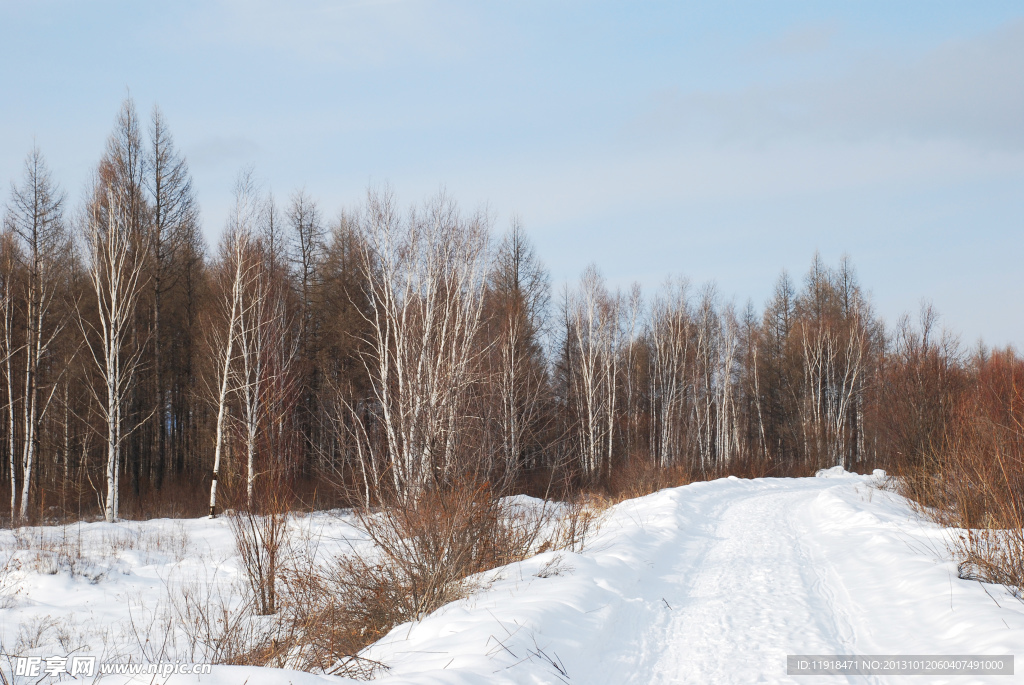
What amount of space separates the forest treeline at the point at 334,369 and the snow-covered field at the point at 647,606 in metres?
2.04

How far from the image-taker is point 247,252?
21.3 m

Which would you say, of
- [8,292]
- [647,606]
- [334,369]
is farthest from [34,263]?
[647,606]

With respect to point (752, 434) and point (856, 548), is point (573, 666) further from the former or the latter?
point (752, 434)

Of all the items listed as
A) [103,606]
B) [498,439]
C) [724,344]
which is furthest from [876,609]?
[724,344]

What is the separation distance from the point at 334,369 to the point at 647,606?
2529cm

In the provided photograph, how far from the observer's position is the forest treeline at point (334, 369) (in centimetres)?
1325

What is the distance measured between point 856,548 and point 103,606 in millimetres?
11803

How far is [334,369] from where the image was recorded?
1174 inches

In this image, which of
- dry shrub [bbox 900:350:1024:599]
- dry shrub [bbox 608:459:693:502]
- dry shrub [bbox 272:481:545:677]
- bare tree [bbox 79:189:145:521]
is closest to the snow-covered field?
dry shrub [bbox 900:350:1024:599]

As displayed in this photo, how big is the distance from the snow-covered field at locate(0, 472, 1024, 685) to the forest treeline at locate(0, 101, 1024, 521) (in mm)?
2040

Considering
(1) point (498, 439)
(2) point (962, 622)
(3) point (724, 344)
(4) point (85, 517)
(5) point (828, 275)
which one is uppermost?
(5) point (828, 275)

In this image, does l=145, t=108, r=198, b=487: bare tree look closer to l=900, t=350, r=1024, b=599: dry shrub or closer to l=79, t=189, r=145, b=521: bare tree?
l=79, t=189, r=145, b=521: bare tree

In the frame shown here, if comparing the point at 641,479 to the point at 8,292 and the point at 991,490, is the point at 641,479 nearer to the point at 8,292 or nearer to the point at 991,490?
the point at 991,490

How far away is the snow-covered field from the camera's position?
4.80 metres
